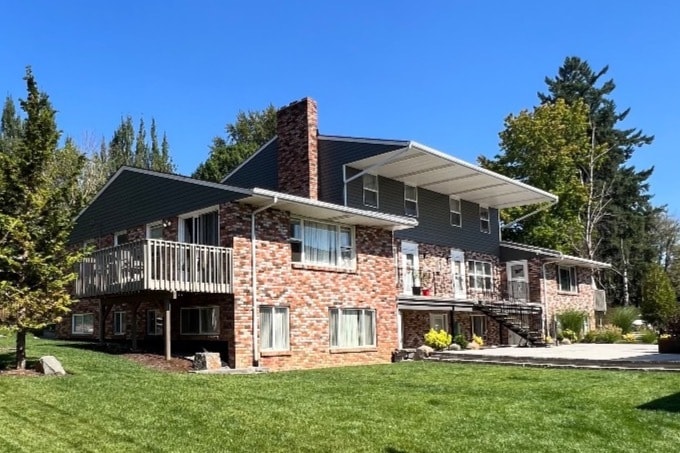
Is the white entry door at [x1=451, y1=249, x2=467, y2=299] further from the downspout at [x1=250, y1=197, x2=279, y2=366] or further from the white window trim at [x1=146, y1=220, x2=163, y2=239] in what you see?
the white window trim at [x1=146, y1=220, x2=163, y2=239]

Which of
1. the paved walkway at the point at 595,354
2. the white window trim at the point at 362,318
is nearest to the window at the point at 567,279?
the paved walkway at the point at 595,354

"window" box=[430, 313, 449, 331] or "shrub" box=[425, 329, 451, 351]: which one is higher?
"window" box=[430, 313, 449, 331]

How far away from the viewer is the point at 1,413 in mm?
9672

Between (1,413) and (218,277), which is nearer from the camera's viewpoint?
(1,413)

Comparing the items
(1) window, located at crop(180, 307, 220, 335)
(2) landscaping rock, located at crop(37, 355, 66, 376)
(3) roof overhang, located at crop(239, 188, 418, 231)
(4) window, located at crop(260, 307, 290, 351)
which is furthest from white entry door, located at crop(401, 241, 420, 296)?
(2) landscaping rock, located at crop(37, 355, 66, 376)

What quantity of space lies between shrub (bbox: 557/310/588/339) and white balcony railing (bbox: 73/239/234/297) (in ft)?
67.1

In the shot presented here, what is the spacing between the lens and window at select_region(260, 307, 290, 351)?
1827cm

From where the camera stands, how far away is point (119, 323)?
74.6ft

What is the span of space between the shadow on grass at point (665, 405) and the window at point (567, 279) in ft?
76.7

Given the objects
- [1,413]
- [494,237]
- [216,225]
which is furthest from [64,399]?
[494,237]

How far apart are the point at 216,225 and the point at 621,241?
42543 mm

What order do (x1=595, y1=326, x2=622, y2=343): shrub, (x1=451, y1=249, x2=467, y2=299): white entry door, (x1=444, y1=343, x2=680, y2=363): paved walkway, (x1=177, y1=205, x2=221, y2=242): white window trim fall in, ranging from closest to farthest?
(x1=444, y1=343, x2=680, y2=363): paved walkway < (x1=177, y1=205, x2=221, y2=242): white window trim < (x1=451, y1=249, x2=467, y2=299): white entry door < (x1=595, y1=326, x2=622, y2=343): shrub

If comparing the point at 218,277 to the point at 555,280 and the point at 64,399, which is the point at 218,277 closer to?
the point at 64,399

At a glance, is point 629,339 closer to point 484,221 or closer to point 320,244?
point 484,221
